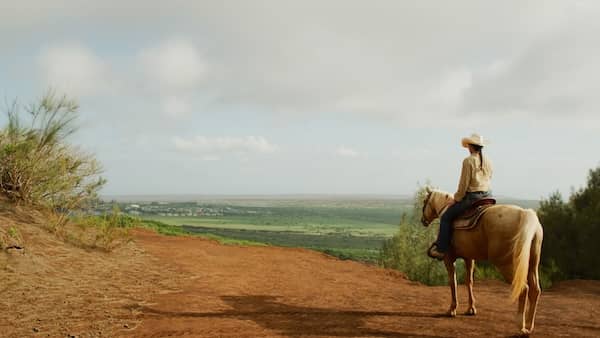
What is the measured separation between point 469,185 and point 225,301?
5.54 metres

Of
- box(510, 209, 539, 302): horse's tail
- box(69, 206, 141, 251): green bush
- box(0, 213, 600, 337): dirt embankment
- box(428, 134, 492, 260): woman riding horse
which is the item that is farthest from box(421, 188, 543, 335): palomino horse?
box(69, 206, 141, 251): green bush

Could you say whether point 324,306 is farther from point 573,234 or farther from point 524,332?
point 573,234

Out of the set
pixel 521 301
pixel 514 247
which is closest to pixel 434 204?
pixel 514 247

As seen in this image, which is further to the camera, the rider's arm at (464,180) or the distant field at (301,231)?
the distant field at (301,231)

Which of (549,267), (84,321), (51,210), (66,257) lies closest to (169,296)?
(84,321)

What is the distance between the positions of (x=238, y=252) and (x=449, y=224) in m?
11.6

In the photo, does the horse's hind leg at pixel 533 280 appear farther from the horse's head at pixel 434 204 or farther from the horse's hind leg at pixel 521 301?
the horse's head at pixel 434 204

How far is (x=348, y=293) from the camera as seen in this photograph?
10492 millimetres

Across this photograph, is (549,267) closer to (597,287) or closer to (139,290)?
(597,287)

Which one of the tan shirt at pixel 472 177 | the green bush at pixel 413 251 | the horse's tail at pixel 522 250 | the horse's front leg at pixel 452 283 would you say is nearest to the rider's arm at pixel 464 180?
the tan shirt at pixel 472 177

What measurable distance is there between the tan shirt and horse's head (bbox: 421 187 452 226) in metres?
0.89

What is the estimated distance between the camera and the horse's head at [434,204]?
8.71m

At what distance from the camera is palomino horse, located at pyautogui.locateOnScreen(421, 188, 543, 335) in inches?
257

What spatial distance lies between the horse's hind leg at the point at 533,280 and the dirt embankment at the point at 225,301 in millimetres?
342
